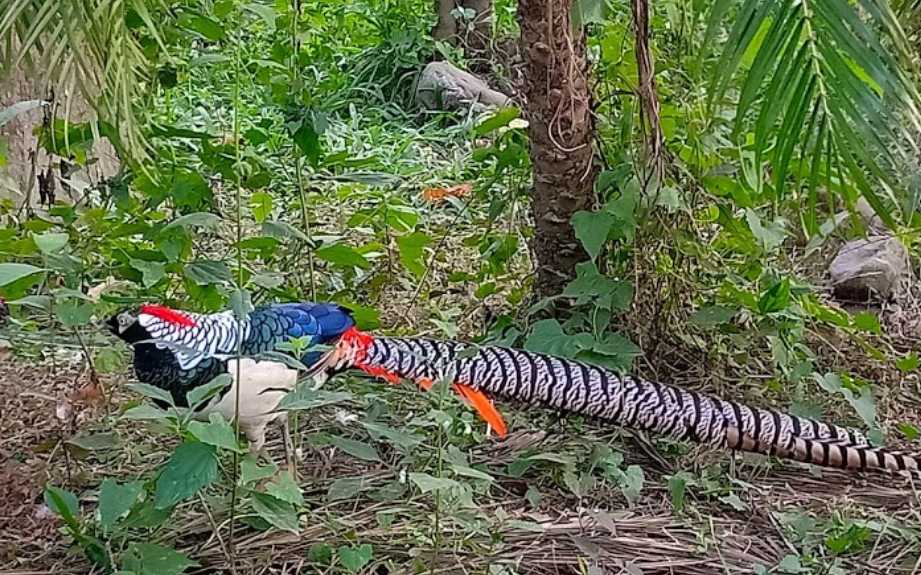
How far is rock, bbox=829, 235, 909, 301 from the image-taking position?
9.87ft

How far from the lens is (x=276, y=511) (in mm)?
1597

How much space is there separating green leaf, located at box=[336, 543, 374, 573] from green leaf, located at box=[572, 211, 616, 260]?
83cm

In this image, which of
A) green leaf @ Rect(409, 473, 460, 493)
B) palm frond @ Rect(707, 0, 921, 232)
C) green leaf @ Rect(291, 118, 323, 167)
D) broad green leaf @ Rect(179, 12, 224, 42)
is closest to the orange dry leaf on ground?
green leaf @ Rect(291, 118, 323, 167)

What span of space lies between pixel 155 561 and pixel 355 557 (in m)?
0.28

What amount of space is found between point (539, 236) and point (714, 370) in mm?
473

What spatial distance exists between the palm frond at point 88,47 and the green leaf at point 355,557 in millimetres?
688

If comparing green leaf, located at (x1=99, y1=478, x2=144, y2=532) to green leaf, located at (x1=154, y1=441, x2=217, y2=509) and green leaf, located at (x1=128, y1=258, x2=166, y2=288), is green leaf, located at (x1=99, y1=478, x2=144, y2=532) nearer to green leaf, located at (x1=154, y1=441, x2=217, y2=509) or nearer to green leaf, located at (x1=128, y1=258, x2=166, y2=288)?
green leaf, located at (x1=154, y1=441, x2=217, y2=509)

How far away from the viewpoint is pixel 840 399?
7.79ft

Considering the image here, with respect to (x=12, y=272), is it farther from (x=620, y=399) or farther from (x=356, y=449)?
(x=620, y=399)

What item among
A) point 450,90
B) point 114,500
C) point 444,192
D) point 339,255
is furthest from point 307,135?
point 450,90

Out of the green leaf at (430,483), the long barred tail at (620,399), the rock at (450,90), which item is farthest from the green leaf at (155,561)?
the rock at (450,90)

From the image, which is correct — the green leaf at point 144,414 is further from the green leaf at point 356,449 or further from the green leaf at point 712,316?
the green leaf at point 712,316

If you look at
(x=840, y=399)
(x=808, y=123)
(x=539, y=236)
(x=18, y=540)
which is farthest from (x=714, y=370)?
(x=18, y=540)

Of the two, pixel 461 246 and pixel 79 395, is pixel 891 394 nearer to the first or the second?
pixel 461 246
